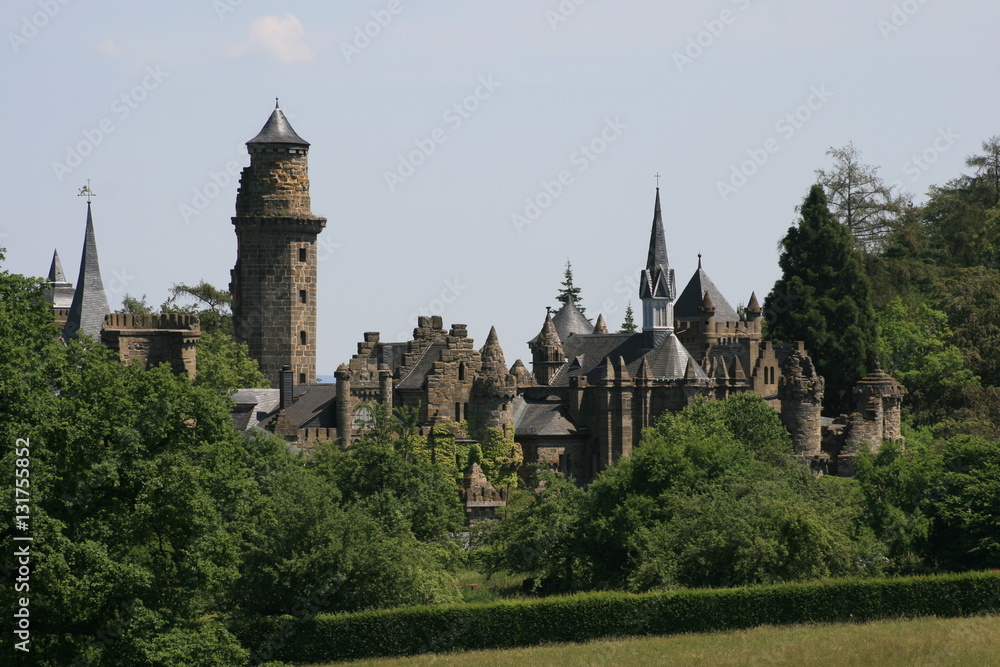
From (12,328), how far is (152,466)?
4.61 metres

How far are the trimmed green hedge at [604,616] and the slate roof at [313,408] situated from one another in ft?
84.1

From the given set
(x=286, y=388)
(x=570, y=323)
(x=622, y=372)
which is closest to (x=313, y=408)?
(x=286, y=388)

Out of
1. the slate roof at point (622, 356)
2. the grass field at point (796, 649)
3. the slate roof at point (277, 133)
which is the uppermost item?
the slate roof at point (277, 133)

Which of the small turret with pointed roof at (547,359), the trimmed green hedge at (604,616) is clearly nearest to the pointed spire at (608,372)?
the small turret with pointed roof at (547,359)

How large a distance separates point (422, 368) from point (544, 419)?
5453 mm

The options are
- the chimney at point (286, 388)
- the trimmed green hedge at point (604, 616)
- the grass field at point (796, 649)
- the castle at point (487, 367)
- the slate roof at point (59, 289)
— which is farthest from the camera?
the slate roof at point (59, 289)

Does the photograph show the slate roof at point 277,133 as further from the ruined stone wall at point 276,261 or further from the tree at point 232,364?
the tree at point 232,364

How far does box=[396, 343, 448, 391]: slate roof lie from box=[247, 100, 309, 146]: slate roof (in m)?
20.4

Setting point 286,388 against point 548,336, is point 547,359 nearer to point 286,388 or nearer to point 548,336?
point 548,336

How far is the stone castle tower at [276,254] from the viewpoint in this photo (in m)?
92.4

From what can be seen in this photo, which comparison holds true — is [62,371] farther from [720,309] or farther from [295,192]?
[720,309]

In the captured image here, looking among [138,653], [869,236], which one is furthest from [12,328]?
[869,236]

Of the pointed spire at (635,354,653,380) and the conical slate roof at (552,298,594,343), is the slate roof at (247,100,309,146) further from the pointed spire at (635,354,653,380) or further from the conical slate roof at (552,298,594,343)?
the pointed spire at (635,354,653,380)

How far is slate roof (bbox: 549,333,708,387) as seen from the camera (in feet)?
256
